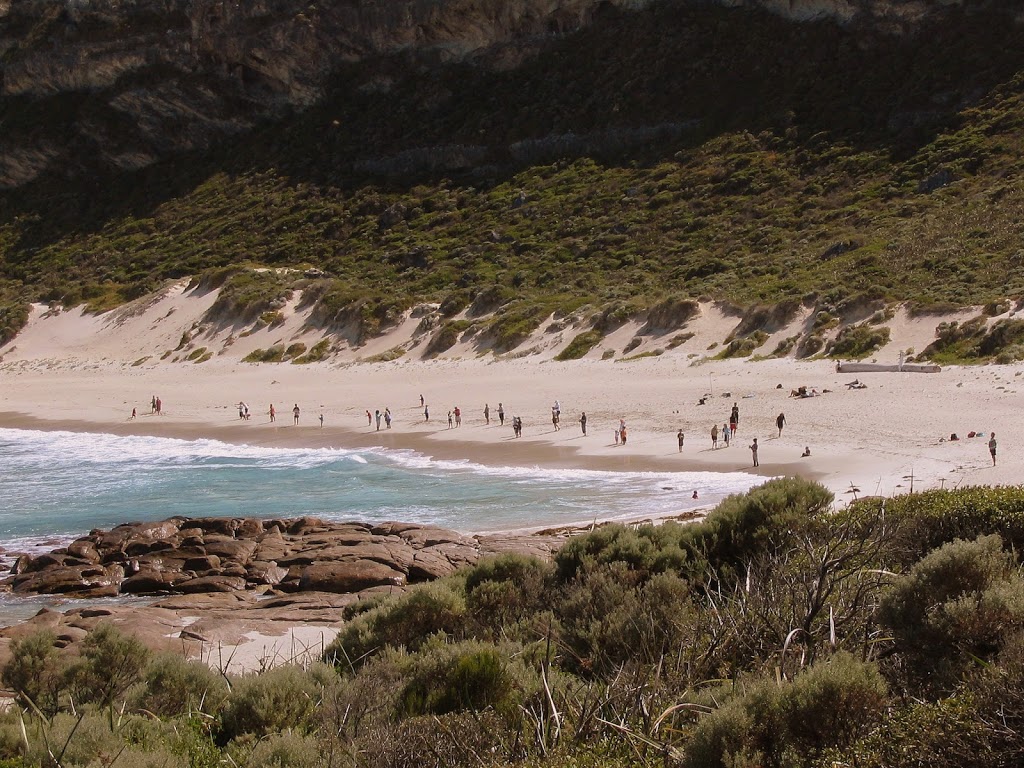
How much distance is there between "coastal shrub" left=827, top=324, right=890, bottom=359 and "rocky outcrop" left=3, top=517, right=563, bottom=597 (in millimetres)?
18212

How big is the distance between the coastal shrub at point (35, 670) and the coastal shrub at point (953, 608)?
5.23 metres

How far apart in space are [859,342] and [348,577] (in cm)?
2119

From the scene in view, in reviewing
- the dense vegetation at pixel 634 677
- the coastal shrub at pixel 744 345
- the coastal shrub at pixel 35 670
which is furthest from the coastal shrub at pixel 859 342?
the coastal shrub at pixel 35 670

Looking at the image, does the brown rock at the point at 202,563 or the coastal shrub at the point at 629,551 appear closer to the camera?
the coastal shrub at the point at 629,551

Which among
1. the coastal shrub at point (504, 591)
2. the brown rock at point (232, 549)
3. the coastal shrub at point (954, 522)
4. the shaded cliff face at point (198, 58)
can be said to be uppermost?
the shaded cliff face at point (198, 58)

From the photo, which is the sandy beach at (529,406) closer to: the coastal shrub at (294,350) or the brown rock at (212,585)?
the coastal shrub at (294,350)

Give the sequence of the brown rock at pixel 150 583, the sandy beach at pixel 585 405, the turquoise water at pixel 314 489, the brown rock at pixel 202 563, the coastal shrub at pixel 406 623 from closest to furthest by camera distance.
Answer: the coastal shrub at pixel 406 623 → the brown rock at pixel 150 583 → the brown rock at pixel 202 563 → the turquoise water at pixel 314 489 → the sandy beach at pixel 585 405

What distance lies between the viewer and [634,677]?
471cm

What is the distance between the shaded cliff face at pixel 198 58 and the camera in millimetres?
59438

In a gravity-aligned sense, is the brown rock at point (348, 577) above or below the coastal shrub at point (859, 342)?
below

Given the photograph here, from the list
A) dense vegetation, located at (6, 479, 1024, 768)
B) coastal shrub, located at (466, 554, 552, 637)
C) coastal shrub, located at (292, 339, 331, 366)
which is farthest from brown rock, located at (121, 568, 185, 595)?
coastal shrub, located at (292, 339, 331, 366)

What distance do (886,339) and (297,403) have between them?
19.1 metres

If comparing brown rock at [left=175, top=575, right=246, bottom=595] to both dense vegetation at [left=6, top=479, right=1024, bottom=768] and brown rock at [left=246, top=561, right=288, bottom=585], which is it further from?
dense vegetation at [left=6, top=479, right=1024, bottom=768]

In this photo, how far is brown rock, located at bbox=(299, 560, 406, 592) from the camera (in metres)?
11.0
